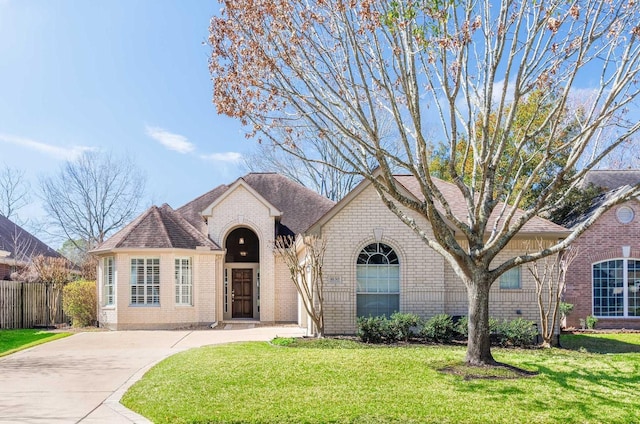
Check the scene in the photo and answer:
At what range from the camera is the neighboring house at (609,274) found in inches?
821

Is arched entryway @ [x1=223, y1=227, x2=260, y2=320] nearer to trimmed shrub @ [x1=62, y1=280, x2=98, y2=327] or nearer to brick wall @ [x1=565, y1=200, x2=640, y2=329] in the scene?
trimmed shrub @ [x1=62, y1=280, x2=98, y2=327]

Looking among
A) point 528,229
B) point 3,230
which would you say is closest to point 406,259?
point 528,229

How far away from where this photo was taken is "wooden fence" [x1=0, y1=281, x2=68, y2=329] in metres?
22.1

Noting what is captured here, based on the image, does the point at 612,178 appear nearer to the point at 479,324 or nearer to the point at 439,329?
the point at 439,329

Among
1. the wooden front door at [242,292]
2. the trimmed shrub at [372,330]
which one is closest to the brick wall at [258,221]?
the wooden front door at [242,292]

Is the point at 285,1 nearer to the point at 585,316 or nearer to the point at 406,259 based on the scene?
the point at 406,259

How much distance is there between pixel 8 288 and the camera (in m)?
22.2

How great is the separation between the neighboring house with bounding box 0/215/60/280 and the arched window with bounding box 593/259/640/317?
22.7 m

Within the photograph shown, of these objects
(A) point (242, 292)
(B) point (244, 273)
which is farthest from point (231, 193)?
(A) point (242, 292)

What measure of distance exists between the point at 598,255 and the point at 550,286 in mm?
6684

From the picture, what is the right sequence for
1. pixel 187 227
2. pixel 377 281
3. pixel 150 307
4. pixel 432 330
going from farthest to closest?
pixel 187 227 < pixel 150 307 < pixel 377 281 < pixel 432 330

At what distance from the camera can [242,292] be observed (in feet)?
80.8

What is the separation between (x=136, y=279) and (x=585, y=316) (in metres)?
15.7

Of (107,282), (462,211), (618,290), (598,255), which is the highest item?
(462,211)
